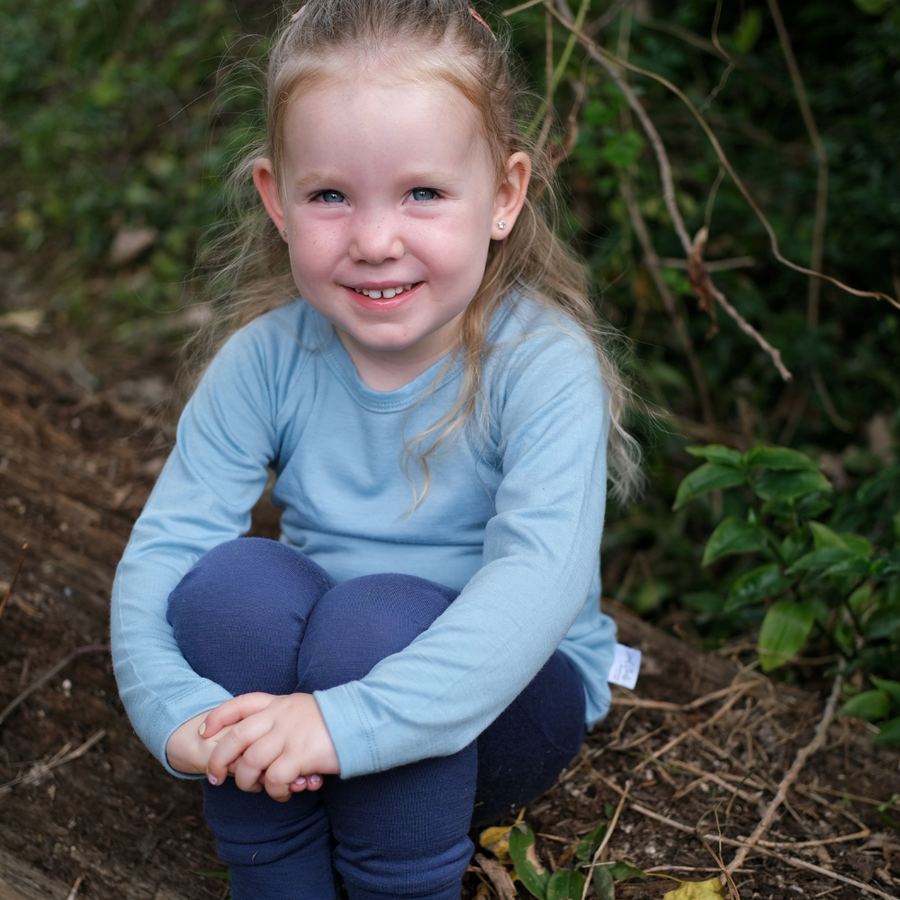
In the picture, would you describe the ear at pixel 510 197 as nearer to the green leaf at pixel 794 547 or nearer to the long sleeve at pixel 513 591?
the long sleeve at pixel 513 591

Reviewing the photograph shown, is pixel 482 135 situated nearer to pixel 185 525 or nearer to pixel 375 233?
pixel 375 233

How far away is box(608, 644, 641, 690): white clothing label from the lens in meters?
1.70

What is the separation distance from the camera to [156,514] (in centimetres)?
148

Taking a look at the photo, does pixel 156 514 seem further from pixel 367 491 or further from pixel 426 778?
pixel 426 778

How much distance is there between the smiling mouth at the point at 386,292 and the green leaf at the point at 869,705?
3.83ft

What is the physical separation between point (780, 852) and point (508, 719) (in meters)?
0.54

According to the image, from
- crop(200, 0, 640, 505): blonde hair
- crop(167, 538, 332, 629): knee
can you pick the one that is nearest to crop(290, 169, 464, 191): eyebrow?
crop(200, 0, 640, 505): blonde hair

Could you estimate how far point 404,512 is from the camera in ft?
4.97

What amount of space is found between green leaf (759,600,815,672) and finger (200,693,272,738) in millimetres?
1113

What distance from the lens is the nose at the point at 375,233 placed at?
130cm

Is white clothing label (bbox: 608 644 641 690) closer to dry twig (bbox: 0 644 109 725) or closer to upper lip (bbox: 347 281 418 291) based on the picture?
upper lip (bbox: 347 281 418 291)

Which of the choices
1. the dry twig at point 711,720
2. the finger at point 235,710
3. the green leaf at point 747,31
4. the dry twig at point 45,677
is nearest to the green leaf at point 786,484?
the dry twig at point 711,720

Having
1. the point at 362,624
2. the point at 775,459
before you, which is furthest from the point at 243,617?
the point at 775,459

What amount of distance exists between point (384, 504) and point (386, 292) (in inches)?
14.1
